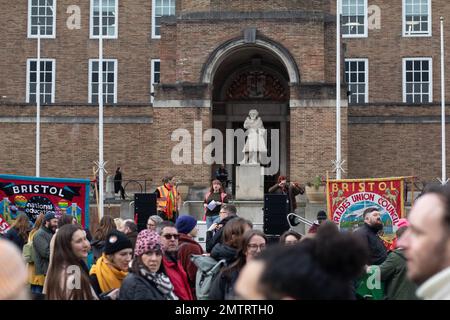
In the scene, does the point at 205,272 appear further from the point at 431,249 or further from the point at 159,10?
the point at 159,10

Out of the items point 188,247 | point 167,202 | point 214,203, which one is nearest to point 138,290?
point 188,247

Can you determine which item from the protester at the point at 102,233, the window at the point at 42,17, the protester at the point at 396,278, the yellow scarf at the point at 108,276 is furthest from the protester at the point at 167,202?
the window at the point at 42,17

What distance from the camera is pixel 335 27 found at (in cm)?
3422

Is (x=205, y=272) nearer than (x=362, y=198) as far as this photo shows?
Yes

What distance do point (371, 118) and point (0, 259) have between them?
3730 cm

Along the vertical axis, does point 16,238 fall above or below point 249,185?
below

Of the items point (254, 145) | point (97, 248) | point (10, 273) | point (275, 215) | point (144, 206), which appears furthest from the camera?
point (254, 145)

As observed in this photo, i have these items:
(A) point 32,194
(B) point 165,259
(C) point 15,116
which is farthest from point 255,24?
(B) point 165,259

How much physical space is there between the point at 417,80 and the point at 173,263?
36826 millimetres

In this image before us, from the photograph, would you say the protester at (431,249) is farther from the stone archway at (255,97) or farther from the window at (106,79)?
the window at (106,79)

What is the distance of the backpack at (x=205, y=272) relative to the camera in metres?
8.83

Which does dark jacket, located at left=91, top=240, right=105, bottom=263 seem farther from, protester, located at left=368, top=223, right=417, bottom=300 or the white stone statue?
the white stone statue

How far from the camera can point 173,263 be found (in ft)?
31.5
